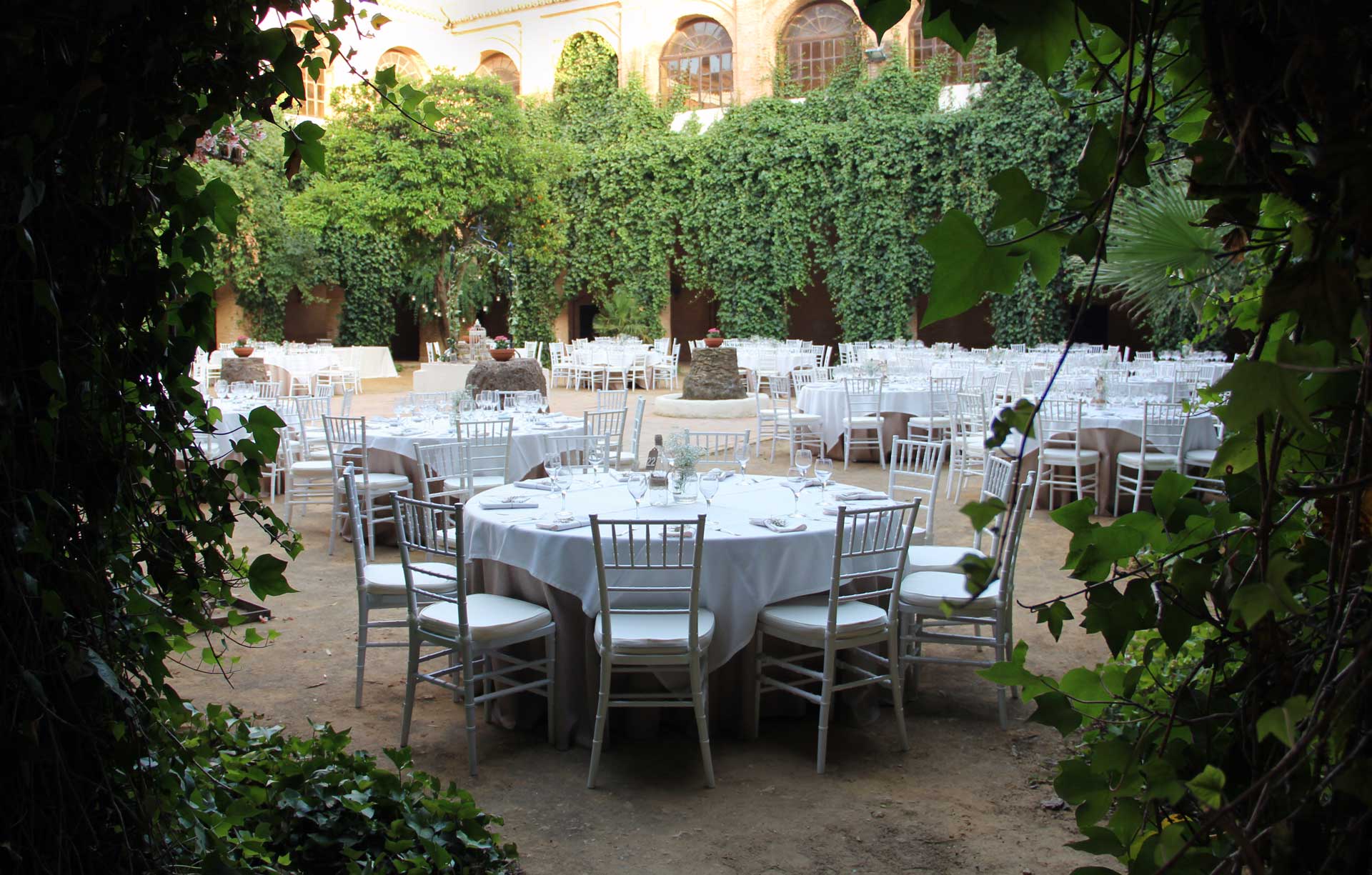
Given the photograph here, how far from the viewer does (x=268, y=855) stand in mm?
2188

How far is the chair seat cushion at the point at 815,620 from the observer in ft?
12.9

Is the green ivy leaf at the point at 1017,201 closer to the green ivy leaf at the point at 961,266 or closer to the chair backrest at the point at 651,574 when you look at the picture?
the green ivy leaf at the point at 961,266

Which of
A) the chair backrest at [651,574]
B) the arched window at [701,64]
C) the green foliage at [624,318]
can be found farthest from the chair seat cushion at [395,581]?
the arched window at [701,64]

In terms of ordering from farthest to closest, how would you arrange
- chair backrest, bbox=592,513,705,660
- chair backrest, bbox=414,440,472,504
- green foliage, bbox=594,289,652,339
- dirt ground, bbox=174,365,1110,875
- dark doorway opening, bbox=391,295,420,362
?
dark doorway opening, bbox=391,295,420,362, green foliage, bbox=594,289,652,339, chair backrest, bbox=414,440,472,504, chair backrest, bbox=592,513,705,660, dirt ground, bbox=174,365,1110,875

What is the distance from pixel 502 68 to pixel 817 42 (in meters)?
7.59

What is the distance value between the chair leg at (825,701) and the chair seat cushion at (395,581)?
156cm

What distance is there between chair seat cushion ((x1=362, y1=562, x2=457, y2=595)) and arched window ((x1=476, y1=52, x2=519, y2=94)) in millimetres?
20358

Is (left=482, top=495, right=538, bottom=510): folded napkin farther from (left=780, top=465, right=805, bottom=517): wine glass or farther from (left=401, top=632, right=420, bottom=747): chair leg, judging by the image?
(left=780, top=465, right=805, bottom=517): wine glass

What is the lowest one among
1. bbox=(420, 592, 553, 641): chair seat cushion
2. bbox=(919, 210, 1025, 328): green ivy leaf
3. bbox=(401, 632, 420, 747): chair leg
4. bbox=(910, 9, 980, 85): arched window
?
bbox=(401, 632, 420, 747): chair leg

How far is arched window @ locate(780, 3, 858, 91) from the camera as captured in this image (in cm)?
1980

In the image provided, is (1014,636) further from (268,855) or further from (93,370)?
(93,370)

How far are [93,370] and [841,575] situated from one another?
2.89 meters

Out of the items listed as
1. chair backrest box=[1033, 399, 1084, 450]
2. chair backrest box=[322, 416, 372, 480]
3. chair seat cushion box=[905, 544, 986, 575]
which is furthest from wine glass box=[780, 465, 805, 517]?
chair backrest box=[1033, 399, 1084, 450]

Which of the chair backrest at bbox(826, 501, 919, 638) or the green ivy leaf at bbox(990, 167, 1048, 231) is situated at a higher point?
the green ivy leaf at bbox(990, 167, 1048, 231)
